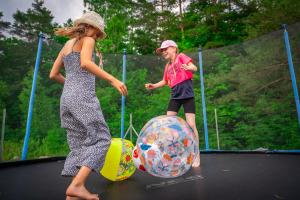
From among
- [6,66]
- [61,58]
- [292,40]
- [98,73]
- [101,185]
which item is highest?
[292,40]

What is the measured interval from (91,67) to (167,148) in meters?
0.70

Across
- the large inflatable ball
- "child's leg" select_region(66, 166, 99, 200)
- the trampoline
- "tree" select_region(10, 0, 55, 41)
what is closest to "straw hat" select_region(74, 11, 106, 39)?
the large inflatable ball

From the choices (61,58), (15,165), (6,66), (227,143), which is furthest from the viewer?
(227,143)

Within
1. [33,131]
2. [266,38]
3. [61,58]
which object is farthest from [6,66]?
[266,38]

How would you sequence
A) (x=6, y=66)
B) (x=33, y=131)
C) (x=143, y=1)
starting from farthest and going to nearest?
1. (x=143, y=1)
2. (x=6, y=66)
3. (x=33, y=131)

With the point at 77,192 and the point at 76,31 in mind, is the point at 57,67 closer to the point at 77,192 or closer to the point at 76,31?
the point at 76,31

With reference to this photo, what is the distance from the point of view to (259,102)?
165 inches

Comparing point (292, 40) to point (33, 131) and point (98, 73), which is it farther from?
point (33, 131)

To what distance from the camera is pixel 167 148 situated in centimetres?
164

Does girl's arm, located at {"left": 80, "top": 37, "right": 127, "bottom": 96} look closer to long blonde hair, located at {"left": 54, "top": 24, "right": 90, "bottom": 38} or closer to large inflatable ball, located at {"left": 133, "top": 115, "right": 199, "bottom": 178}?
long blonde hair, located at {"left": 54, "top": 24, "right": 90, "bottom": 38}

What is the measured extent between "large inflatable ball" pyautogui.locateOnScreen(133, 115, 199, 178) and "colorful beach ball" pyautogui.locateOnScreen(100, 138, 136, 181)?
171 millimetres

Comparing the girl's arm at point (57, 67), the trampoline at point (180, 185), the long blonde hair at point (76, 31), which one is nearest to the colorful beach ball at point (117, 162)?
the trampoline at point (180, 185)

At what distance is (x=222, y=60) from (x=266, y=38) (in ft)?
2.77

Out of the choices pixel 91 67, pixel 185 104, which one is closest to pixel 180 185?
pixel 91 67
